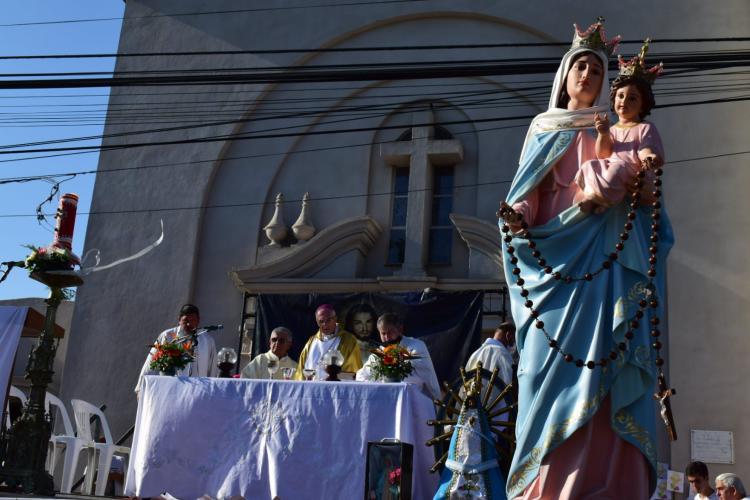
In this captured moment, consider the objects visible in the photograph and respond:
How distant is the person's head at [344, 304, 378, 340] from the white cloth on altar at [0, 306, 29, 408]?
194 inches

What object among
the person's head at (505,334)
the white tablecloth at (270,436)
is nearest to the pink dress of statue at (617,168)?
the white tablecloth at (270,436)

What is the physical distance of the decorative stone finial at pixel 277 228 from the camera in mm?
13266

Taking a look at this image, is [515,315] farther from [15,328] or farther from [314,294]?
[314,294]

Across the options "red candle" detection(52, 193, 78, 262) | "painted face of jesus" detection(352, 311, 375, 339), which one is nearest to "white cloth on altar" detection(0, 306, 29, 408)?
"red candle" detection(52, 193, 78, 262)

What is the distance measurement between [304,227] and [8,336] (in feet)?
18.4

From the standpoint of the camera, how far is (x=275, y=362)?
866cm

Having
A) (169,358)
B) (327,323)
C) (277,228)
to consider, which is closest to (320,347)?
(327,323)

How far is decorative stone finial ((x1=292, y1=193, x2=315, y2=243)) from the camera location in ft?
43.1

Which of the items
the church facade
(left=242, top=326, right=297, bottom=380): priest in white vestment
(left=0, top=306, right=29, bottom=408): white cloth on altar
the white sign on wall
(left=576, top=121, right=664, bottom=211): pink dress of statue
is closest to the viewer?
(left=576, top=121, right=664, bottom=211): pink dress of statue

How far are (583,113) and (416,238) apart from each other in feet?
27.1

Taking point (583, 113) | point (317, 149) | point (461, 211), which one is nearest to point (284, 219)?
point (317, 149)

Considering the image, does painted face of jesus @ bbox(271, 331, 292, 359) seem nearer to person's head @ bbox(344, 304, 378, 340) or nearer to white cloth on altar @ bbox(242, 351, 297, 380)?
white cloth on altar @ bbox(242, 351, 297, 380)

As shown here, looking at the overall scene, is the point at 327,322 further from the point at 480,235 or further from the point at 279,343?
the point at 480,235

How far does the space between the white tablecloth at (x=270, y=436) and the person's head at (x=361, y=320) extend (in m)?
5.13
